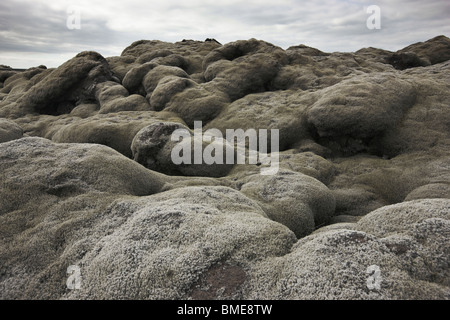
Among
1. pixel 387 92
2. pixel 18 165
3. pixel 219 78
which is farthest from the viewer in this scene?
Answer: pixel 219 78

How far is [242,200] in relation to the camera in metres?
12.0

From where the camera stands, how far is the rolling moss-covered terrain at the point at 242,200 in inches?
264

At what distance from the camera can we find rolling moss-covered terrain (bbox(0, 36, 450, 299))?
6715 millimetres

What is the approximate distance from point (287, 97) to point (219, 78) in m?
9.02

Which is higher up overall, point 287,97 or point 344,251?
point 287,97

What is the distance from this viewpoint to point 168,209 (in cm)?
930

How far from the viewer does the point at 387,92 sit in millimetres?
24203

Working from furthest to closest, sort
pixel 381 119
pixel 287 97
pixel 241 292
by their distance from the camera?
1. pixel 287 97
2. pixel 381 119
3. pixel 241 292

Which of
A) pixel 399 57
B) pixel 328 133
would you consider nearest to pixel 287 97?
pixel 328 133

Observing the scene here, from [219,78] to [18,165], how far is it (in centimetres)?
2654

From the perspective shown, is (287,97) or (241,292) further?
(287,97)

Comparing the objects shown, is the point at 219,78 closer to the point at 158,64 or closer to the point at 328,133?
the point at 158,64
